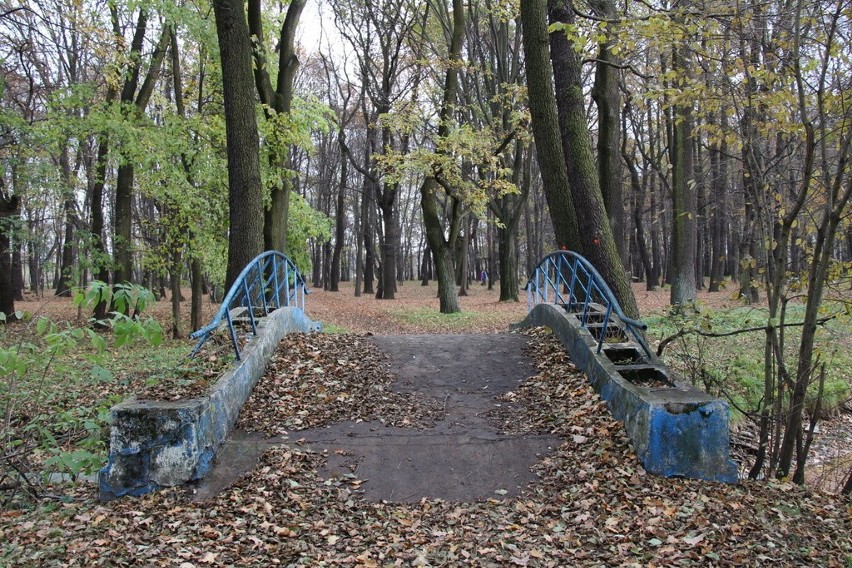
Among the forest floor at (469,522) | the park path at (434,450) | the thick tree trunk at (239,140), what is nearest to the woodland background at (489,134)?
the thick tree trunk at (239,140)

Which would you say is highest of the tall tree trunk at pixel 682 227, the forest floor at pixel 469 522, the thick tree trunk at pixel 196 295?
the tall tree trunk at pixel 682 227

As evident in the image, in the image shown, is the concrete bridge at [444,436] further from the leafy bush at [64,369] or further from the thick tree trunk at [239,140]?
the thick tree trunk at [239,140]

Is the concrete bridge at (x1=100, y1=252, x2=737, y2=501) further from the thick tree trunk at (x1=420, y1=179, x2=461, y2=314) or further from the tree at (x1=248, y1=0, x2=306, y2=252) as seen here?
the thick tree trunk at (x1=420, y1=179, x2=461, y2=314)

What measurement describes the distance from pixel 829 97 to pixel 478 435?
12.7ft

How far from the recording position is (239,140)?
8.36m

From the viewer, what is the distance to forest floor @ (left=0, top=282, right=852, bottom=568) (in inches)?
137

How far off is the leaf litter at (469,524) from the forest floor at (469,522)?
0.04ft

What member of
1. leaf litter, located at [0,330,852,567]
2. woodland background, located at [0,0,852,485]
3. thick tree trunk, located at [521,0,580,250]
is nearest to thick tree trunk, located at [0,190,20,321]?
woodland background, located at [0,0,852,485]

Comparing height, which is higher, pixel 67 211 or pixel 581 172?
pixel 67 211

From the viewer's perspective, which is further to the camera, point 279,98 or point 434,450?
Result: point 279,98

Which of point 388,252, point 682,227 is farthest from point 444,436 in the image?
point 388,252

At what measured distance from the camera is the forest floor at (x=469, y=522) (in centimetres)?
348

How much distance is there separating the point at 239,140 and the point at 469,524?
6499mm

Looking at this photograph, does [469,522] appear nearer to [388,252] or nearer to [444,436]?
[444,436]
